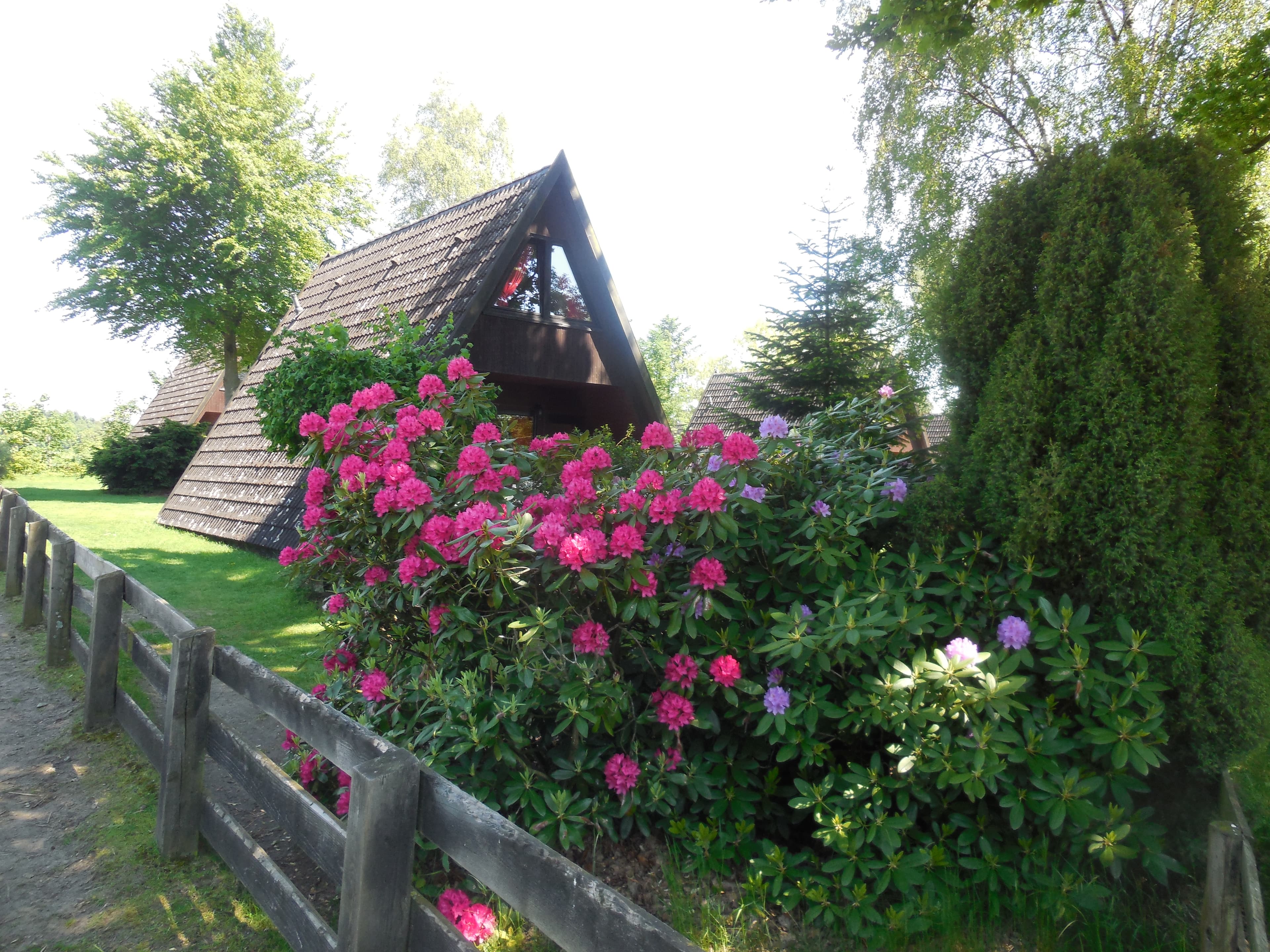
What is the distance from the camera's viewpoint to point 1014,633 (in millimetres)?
2533

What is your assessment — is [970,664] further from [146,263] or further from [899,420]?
[146,263]

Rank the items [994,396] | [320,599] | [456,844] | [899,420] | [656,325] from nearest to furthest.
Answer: [456,844] → [994,396] → [899,420] → [320,599] → [656,325]

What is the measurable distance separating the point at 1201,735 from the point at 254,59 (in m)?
32.4

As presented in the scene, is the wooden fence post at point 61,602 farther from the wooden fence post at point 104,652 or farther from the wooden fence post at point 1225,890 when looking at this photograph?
the wooden fence post at point 1225,890

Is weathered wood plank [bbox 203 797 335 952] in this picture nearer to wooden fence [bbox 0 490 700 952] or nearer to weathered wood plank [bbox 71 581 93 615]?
wooden fence [bbox 0 490 700 952]

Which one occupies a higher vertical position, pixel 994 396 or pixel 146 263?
pixel 146 263

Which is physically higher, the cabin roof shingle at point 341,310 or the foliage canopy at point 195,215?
the foliage canopy at point 195,215

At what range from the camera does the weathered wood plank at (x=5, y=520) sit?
7.16 m

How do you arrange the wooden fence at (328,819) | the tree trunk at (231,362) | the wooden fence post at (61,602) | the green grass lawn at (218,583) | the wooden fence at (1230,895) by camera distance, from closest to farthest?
the wooden fence at (328,819) < the wooden fence at (1230,895) < the wooden fence post at (61,602) < the green grass lawn at (218,583) < the tree trunk at (231,362)

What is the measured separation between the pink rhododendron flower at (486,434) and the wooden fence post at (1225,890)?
2819 mm

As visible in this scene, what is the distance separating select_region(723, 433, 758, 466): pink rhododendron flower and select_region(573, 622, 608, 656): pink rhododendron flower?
815 millimetres

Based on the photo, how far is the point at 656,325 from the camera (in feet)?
190

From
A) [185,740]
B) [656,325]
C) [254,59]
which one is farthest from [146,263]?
[656,325]

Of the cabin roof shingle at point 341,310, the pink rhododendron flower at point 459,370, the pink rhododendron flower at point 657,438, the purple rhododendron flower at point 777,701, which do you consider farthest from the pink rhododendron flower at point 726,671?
the cabin roof shingle at point 341,310
